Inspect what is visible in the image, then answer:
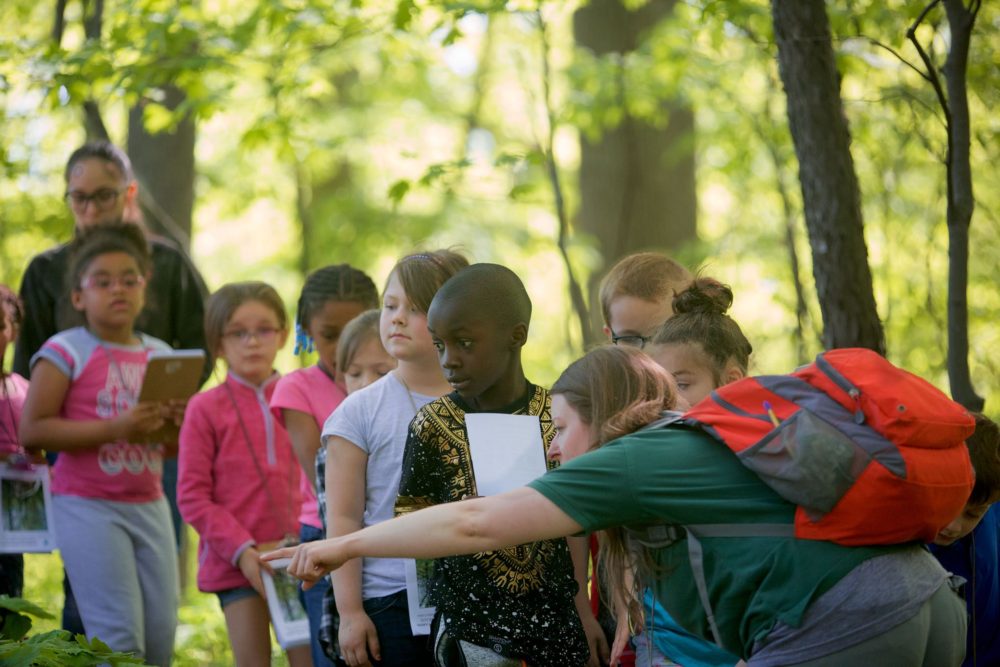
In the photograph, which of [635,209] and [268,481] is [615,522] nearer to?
[268,481]

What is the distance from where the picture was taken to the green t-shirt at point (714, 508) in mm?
2334

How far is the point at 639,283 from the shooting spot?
405 cm

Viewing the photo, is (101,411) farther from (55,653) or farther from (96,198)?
(55,653)

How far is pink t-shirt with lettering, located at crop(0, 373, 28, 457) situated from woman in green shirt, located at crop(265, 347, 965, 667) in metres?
3.17

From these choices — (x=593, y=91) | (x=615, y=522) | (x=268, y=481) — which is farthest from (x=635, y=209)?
(x=615, y=522)

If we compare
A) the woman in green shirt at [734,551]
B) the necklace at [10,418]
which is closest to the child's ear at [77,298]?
the necklace at [10,418]

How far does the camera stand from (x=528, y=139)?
1923 centimetres

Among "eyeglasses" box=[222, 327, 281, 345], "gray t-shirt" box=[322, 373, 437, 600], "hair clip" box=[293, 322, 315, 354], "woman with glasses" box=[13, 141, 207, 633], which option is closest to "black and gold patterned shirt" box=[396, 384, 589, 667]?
"gray t-shirt" box=[322, 373, 437, 600]

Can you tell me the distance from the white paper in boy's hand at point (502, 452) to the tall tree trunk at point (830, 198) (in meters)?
1.96

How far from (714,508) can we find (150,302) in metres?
4.03

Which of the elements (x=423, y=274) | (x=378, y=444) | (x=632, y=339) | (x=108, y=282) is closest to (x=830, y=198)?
(x=632, y=339)

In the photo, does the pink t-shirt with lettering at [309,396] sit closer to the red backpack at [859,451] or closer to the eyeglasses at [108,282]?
the eyeglasses at [108,282]

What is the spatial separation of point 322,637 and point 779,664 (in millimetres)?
1718

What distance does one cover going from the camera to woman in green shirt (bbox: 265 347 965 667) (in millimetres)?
2334
